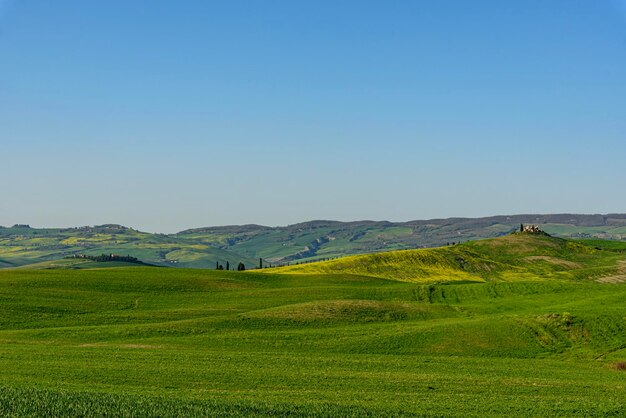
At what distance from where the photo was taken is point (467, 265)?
176m

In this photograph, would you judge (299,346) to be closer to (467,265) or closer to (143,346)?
(143,346)

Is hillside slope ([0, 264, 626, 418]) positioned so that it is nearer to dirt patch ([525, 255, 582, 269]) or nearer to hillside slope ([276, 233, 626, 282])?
hillside slope ([276, 233, 626, 282])

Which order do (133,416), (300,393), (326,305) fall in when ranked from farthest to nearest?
(326,305), (300,393), (133,416)

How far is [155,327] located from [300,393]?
1374 inches

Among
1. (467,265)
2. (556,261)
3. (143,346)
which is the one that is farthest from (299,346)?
(556,261)

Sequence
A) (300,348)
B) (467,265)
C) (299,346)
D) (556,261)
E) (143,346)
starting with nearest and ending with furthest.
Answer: (143,346)
(300,348)
(299,346)
(467,265)
(556,261)

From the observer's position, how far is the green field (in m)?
42.1

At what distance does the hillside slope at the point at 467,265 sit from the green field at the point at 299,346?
25174mm

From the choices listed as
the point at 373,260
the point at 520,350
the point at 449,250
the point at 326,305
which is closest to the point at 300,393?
the point at 520,350

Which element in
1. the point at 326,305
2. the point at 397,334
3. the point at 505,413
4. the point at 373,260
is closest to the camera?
the point at 505,413

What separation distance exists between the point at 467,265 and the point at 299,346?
11230 cm

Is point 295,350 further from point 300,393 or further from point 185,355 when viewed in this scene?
point 300,393

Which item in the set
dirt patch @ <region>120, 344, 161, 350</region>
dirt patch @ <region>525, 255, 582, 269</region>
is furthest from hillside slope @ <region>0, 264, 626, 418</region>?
dirt patch @ <region>525, 255, 582, 269</region>

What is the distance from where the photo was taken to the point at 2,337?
69.9 metres
